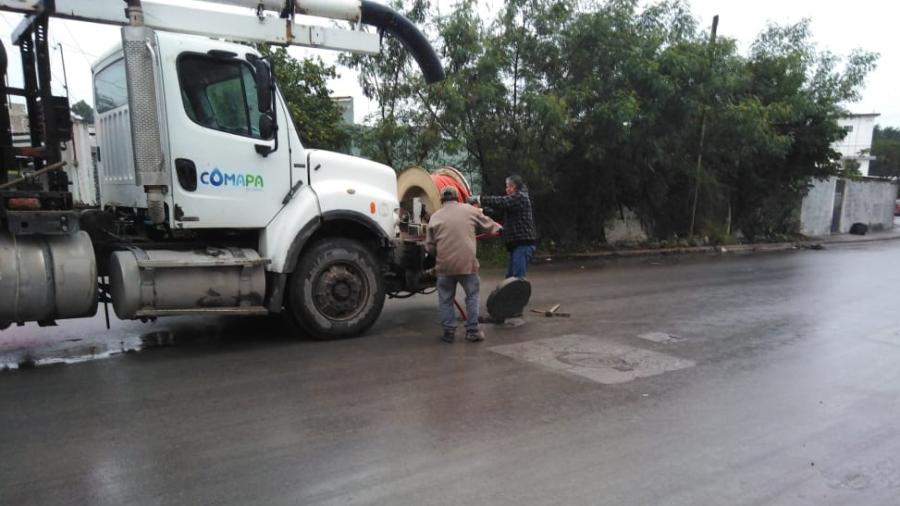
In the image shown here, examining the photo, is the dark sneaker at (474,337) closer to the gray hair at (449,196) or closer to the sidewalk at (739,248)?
the gray hair at (449,196)

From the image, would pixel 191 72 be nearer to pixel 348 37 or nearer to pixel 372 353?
pixel 348 37

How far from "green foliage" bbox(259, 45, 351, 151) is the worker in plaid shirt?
615 cm

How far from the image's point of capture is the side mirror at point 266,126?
19.4ft

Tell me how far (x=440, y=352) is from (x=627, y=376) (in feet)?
6.00

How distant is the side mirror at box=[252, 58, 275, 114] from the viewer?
19.2 ft

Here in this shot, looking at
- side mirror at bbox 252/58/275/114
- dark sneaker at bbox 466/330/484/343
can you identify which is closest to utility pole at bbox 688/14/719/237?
dark sneaker at bbox 466/330/484/343

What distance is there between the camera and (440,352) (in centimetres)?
631

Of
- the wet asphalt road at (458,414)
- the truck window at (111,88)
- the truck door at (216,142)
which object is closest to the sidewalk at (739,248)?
the wet asphalt road at (458,414)

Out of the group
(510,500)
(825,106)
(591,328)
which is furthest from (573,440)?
(825,106)

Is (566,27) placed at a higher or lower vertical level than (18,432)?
higher

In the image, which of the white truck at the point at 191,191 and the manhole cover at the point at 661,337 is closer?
the white truck at the point at 191,191

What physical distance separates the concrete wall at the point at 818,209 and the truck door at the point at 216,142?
77.4ft

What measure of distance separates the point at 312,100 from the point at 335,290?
8.04 metres

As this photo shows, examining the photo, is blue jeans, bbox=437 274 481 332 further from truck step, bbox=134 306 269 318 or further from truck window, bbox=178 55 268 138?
truck window, bbox=178 55 268 138
